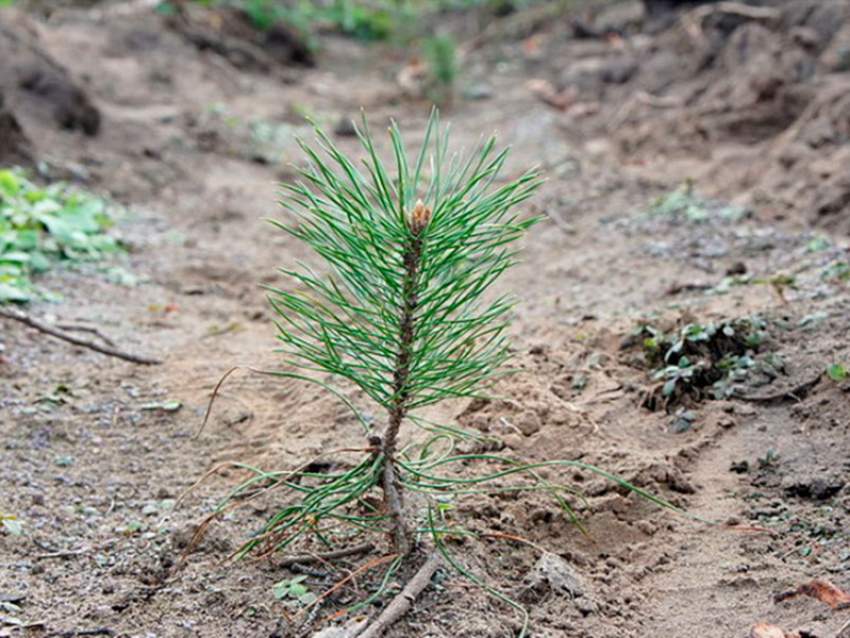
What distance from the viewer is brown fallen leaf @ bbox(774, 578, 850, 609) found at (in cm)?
185

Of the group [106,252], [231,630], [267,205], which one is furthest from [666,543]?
[267,205]

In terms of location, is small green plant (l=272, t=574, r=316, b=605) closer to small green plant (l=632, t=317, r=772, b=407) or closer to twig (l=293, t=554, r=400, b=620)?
twig (l=293, t=554, r=400, b=620)

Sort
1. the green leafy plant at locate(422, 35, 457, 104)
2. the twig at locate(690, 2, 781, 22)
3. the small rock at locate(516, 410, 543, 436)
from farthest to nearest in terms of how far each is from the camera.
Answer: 1. the green leafy plant at locate(422, 35, 457, 104)
2. the twig at locate(690, 2, 781, 22)
3. the small rock at locate(516, 410, 543, 436)

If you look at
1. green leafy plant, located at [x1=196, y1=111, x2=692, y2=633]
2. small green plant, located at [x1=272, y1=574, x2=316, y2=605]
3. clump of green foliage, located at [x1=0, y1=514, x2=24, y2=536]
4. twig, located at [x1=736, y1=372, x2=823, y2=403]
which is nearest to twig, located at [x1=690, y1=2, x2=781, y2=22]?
twig, located at [x1=736, y1=372, x2=823, y2=403]

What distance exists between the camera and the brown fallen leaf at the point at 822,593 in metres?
1.85

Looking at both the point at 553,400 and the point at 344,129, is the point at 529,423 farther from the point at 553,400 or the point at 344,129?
the point at 344,129

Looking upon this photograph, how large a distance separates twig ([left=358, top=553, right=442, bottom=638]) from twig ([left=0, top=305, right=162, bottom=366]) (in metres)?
1.78

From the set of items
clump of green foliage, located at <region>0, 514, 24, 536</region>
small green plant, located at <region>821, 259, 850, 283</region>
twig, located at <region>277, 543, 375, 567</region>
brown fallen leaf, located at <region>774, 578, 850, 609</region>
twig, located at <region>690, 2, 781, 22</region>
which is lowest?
brown fallen leaf, located at <region>774, 578, 850, 609</region>

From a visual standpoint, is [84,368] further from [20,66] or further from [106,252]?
[20,66]

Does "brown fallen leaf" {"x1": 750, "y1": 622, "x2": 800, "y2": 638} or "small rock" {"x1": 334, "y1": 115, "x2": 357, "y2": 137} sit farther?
"small rock" {"x1": 334, "y1": 115, "x2": 357, "y2": 137}

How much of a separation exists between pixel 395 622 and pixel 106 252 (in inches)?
135

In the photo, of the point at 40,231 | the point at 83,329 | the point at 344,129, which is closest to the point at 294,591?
the point at 83,329

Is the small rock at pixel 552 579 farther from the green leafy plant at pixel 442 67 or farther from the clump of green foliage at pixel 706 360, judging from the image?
the green leafy plant at pixel 442 67

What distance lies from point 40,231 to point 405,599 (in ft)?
11.4
